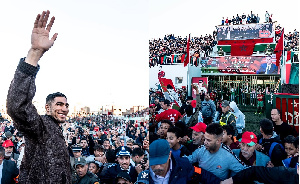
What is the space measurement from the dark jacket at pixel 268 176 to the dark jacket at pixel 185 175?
12 cm

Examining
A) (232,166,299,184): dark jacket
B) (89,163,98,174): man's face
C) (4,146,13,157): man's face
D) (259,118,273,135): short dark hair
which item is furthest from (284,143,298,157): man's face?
(4,146,13,157): man's face

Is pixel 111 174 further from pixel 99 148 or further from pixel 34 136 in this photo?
pixel 34 136

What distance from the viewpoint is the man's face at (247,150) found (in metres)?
1.66

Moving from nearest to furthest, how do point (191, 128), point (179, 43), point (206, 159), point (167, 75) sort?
point (206, 159), point (167, 75), point (179, 43), point (191, 128)

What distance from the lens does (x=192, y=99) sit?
1646 mm

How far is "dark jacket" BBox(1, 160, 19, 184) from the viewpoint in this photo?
2.19m

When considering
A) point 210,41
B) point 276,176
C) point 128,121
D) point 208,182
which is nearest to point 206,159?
point 208,182

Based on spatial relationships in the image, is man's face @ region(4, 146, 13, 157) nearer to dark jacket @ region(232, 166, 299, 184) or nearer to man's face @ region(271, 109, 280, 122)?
dark jacket @ region(232, 166, 299, 184)

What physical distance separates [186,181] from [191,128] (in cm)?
62

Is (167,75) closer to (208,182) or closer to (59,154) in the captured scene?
(208,182)

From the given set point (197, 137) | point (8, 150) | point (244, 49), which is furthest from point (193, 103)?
point (8, 150)

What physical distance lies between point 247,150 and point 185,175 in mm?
574

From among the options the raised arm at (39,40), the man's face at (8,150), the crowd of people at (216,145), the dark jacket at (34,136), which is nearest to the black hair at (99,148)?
the man's face at (8,150)

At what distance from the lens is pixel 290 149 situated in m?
1.54
